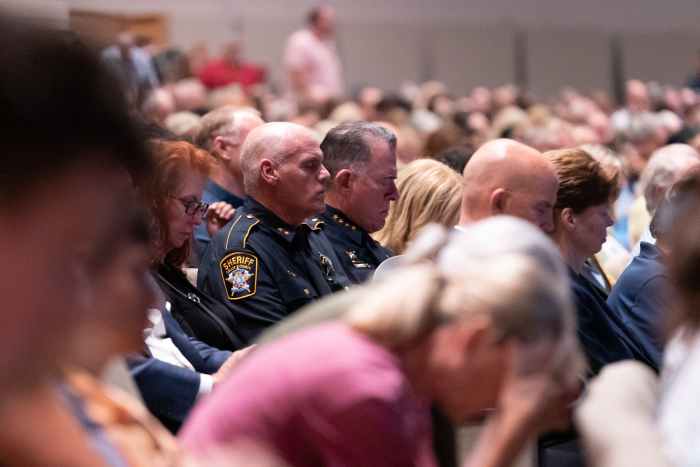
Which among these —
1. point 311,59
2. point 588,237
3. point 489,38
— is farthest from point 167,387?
point 489,38

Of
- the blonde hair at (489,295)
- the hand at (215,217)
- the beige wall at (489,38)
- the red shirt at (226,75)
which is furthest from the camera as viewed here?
the beige wall at (489,38)

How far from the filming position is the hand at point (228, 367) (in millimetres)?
2053

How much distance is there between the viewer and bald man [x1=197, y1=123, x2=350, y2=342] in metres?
2.53

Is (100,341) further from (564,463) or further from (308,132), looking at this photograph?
(308,132)

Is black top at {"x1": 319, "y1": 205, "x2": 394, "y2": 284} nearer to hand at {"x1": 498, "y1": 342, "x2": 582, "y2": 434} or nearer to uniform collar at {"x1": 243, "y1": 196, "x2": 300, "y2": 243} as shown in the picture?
uniform collar at {"x1": 243, "y1": 196, "x2": 300, "y2": 243}

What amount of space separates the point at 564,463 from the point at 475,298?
1.20m

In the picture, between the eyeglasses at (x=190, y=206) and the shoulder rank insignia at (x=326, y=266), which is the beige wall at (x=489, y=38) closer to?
the shoulder rank insignia at (x=326, y=266)

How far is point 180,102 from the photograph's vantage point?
664 cm

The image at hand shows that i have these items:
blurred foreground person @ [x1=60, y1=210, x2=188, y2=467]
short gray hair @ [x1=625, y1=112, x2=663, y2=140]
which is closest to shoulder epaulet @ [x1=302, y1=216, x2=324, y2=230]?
blurred foreground person @ [x1=60, y1=210, x2=188, y2=467]


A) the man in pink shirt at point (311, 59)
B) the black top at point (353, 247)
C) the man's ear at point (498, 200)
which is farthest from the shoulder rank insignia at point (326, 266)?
the man in pink shirt at point (311, 59)

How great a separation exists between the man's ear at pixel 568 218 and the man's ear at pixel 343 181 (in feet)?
3.04

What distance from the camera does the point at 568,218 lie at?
2.67 metres

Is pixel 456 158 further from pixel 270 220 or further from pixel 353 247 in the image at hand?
pixel 270 220

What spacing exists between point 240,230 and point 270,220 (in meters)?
0.13
